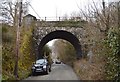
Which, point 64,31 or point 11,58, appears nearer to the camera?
point 11,58

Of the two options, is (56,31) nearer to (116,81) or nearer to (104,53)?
(104,53)

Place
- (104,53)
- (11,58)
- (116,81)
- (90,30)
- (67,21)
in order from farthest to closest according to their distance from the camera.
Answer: (67,21) → (11,58) → (90,30) → (104,53) → (116,81)

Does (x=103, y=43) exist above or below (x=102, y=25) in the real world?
below

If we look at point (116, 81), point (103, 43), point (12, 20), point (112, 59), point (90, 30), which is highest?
point (12, 20)

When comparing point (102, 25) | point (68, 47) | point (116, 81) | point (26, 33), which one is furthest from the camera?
point (68, 47)

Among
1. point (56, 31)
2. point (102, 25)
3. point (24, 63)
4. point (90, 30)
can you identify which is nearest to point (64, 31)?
point (56, 31)

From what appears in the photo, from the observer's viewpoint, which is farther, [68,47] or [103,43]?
[68,47]

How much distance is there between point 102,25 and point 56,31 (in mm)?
18600

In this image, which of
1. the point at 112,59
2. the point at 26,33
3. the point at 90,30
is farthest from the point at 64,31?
the point at 112,59

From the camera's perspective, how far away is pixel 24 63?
24078 mm

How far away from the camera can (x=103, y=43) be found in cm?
1177

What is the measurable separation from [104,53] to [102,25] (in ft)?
7.26

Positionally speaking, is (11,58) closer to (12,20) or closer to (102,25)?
(12,20)

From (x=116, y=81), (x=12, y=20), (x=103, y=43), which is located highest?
(x=12, y=20)
